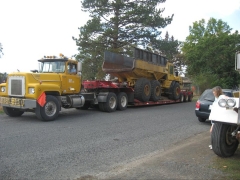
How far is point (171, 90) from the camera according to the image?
2045 centimetres

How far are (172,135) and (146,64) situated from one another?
946cm

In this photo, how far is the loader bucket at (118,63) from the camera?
15250 millimetres

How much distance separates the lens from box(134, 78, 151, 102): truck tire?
16.3 meters

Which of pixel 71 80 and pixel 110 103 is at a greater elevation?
pixel 71 80

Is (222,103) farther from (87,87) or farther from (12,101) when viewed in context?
(87,87)

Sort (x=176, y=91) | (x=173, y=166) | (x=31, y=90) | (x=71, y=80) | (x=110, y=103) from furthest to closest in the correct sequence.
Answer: (x=176, y=91)
(x=110, y=103)
(x=71, y=80)
(x=31, y=90)
(x=173, y=166)

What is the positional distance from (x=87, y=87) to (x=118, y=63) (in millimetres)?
2462

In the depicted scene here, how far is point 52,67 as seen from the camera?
1216cm

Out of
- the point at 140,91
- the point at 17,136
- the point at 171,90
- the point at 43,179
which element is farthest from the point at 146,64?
the point at 43,179

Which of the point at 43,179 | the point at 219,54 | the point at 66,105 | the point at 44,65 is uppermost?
the point at 219,54

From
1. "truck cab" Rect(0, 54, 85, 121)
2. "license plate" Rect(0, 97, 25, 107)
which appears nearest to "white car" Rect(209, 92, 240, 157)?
"truck cab" Rect(0, 54, 85, 121)

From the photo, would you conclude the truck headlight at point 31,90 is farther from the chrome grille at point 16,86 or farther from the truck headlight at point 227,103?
the truck headlight at point 227,103

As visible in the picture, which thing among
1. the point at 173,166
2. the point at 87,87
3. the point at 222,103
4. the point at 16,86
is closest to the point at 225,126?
the point at 222,103

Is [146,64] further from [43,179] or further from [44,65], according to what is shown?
[43,179]
